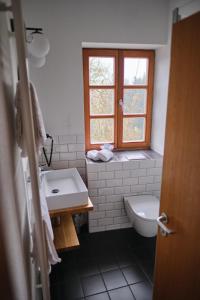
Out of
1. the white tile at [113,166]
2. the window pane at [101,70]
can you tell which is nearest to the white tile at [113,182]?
the white tile at [113,166]

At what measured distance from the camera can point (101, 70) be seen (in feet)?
7.88

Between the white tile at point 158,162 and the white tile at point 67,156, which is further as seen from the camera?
the white tile at point 158,162

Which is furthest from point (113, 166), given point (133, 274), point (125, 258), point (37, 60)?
point (37, 60)

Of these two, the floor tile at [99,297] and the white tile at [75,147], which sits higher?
the white tile at [75,147]

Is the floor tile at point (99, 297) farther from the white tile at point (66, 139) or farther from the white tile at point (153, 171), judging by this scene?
the white tile at point (66, 139)

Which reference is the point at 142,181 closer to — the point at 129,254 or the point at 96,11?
the point at 129,254

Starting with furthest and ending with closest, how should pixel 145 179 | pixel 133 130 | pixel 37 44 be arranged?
pixel 133 130 < pixel 145 179 < pixel 37 44

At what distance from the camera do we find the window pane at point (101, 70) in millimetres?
2369

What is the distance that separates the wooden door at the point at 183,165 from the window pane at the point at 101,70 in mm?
1464

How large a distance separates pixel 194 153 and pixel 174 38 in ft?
1.83

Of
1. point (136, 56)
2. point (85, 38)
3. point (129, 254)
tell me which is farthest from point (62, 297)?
point (136, 56)

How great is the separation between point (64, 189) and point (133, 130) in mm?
1205

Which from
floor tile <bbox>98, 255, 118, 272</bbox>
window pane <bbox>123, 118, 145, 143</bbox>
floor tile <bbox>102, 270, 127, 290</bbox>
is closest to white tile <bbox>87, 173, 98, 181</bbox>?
window pane <bbox>123, 118, 145, 143</bbox>

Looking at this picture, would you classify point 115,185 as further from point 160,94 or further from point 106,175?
point 160,94
